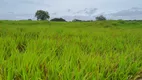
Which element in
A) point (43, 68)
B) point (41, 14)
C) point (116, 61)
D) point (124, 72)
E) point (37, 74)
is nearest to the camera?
point (37, 74)

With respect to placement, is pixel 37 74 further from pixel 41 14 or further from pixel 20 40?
pixel 41 14

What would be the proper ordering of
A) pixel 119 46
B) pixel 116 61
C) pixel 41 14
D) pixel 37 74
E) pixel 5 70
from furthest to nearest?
pixel 41 14, pixel 119 46, pixel 116 61, pixel 5 70, pixel 37 74

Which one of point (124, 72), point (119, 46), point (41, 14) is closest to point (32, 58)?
point (124, 72)

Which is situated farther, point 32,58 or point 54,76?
point 32,58

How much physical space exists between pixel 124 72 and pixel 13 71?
3.70 feet

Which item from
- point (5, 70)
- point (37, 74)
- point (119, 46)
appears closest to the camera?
point (37, 74)

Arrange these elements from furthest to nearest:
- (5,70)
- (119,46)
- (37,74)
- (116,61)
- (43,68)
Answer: (119,46)
(116,61)
(43,68)
(5,70)
(37,74)

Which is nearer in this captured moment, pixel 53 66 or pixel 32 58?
pixel 53 66

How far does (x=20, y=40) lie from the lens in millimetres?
3598

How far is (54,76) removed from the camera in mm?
1651

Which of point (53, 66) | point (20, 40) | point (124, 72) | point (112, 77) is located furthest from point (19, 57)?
point (20, 40)

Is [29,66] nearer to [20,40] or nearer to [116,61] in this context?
[116,61]

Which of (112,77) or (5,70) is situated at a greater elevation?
(5,70)

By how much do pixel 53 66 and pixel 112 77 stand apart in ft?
1.95
